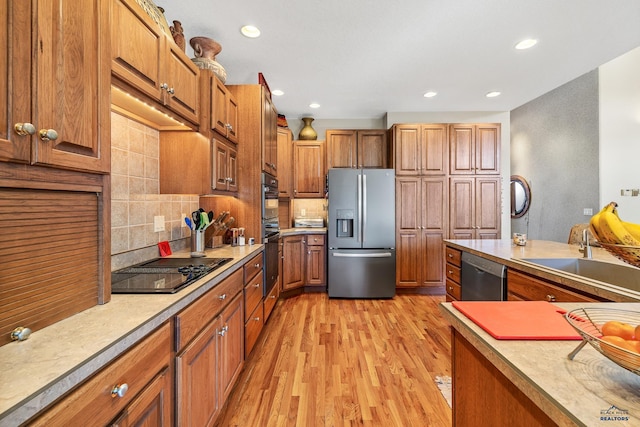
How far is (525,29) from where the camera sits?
2250 millimetres

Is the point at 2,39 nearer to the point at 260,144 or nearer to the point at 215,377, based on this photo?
the point at 215,377

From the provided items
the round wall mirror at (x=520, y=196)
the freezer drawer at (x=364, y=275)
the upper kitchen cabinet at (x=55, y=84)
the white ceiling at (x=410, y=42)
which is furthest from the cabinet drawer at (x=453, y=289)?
the round wall mirror at (x=520, y=196)

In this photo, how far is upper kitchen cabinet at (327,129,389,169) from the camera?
4.13 meters

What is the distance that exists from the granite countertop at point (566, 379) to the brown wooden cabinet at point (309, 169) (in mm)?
3595

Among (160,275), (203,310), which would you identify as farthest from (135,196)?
(203,310)

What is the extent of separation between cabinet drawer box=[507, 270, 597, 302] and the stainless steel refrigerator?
183 cm

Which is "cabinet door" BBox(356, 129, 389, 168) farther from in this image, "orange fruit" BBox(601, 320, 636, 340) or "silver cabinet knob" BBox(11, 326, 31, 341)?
"silver cabinet knob" BBox(11, 326, 31, 341)

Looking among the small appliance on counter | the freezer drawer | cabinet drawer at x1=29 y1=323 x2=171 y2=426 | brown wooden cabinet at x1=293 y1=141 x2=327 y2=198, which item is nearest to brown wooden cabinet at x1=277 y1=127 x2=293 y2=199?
brown wooden cabinet at x1=293 y1=141 x2=327 y2=198

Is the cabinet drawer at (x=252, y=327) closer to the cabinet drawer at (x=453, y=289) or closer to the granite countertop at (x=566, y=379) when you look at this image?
the granite countertop at (x=566, y=379)

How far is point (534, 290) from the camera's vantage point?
1.62 meters

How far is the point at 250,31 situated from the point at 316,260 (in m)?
2.73

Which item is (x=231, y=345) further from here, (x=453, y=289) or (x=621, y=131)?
(x=621, y=131)

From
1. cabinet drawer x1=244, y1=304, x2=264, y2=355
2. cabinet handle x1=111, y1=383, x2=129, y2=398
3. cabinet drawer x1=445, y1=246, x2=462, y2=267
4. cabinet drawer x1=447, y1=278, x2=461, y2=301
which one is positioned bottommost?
cabinet drawer x1=244, y1=304, x2=264, y2=355

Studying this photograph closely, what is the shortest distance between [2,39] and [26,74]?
79mm
